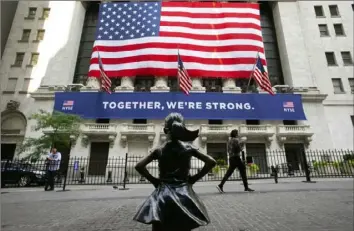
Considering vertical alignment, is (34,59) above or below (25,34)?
below

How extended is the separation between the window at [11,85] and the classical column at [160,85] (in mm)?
17795

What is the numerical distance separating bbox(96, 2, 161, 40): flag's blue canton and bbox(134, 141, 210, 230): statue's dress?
80.6ft

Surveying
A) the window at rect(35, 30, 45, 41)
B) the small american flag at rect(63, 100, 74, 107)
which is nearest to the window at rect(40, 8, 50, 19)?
the window at rect(35, 30, 45, 41)

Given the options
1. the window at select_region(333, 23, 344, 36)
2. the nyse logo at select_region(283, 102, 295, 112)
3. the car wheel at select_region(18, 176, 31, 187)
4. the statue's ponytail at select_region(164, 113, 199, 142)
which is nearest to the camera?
the statue's ponytail at select_region(164, 113, 199, 142)

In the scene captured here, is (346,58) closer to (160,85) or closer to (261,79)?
(261,79)

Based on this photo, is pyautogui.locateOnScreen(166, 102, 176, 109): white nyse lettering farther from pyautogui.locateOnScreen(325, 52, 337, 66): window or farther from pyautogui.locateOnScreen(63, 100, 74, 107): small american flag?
pyautogui.locateOnScreen(325, 52, 337, 66): window

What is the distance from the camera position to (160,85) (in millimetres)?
26016

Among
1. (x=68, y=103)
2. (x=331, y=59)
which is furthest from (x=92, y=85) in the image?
(x=331, y=59)

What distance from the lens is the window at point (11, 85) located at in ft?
90.8

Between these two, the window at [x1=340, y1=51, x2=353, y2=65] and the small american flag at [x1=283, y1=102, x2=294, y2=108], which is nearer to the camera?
the small american flag at [x1=283, y1=102, x2=294, y2=108]

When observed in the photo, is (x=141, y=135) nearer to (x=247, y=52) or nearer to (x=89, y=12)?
(x=247, y=52)

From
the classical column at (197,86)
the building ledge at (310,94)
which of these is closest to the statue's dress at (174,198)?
the classical column at (197,86)

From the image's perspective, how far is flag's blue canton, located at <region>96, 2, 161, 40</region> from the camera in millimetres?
25234

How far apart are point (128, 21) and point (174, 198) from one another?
2744 centimetres
